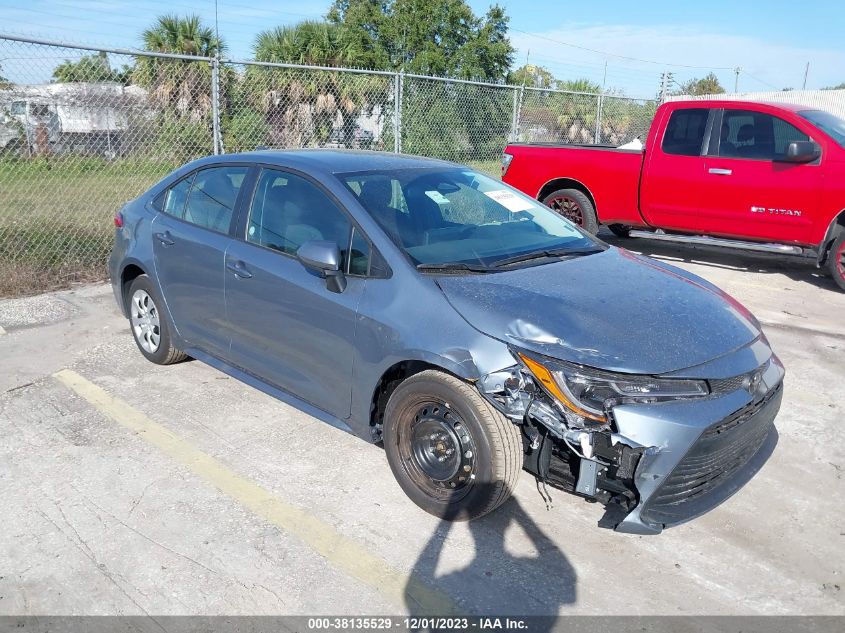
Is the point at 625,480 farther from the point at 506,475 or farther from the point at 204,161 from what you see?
the point at 204,161

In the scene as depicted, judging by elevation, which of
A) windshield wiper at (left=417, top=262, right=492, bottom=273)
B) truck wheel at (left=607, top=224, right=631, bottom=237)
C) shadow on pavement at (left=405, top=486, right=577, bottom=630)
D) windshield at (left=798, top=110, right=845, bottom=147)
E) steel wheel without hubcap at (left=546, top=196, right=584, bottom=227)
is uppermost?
windshield at (left=798, top=110, right=845, bottom=147)

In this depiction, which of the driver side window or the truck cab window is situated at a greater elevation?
the truck cab window

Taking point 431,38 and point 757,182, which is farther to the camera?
point 431,38

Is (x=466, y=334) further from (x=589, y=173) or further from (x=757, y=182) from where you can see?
(x=589, y=173)

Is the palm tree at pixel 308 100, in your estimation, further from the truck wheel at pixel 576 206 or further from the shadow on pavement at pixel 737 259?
the shadow on pavement at pixel 737 259

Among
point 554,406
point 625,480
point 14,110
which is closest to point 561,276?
point 554,406

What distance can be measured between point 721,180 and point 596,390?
19.5 feet

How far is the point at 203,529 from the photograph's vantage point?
11.0 ft

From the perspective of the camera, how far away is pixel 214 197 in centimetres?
464

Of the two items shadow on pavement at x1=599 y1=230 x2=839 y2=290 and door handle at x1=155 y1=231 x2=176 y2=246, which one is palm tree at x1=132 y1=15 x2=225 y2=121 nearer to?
door handle at x1=155 y1=231 x2=176 y2=246

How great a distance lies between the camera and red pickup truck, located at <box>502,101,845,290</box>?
24.6 feet

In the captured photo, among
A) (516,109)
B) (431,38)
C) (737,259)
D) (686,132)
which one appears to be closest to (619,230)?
(737,259)

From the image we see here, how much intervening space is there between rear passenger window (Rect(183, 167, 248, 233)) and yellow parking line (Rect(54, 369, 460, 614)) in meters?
1.27

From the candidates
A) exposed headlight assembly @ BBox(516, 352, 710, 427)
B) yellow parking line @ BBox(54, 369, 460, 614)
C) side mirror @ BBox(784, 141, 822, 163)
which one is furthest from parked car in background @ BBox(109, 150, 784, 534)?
side mirror @ BBox(784, 141, 822, 163)
